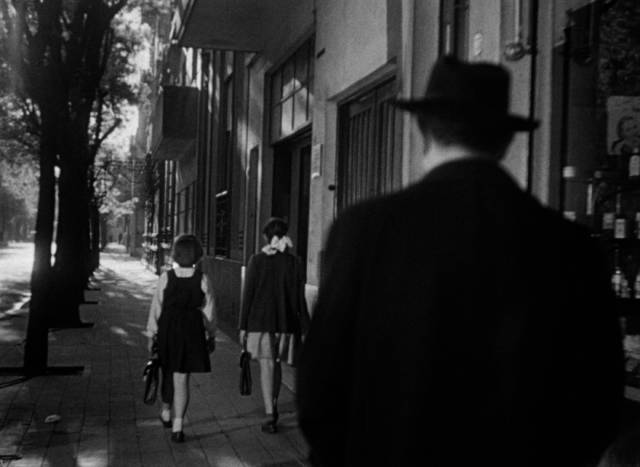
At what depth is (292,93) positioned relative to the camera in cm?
1412

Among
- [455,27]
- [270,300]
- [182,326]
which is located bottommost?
[182,326]

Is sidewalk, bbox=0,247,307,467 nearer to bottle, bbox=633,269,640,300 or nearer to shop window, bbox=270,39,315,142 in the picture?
bottle, bbox=633,269,640,300

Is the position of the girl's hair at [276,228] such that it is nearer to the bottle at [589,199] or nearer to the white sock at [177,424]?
the white sock at [177,424]

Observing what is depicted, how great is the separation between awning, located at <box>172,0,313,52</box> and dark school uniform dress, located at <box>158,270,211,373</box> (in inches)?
254

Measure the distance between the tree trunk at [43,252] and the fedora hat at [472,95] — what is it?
9.27m

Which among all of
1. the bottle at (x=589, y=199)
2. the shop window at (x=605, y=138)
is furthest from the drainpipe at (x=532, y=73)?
the bottle at (x=589, y=199)

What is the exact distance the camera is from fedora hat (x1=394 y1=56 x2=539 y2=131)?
8.05 feet

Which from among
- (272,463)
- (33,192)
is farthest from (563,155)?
(33,192)

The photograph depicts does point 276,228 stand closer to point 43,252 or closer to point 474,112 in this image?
point 43,252

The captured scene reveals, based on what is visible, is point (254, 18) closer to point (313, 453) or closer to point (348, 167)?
point (348, 167)

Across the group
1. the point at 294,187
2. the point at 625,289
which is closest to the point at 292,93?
the point at 294,187

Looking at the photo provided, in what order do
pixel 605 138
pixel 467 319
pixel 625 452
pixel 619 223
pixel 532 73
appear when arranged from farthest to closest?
1. pixel 532 73
2. pixel 605 138
3. pixel 619 223
4. pixel 625 452
5. pixel 467 319

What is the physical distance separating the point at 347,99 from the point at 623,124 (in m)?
5.97

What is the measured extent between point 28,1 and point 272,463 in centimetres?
868
